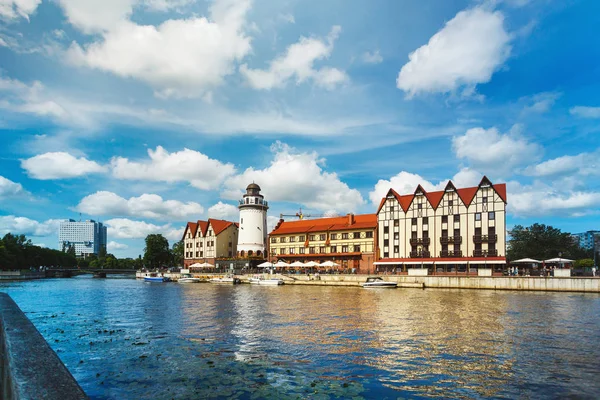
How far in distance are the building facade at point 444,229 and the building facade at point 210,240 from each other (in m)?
49.1

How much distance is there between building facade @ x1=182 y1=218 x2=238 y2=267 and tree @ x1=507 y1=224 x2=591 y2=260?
7565 cm

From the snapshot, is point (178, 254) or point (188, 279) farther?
point (178, 254)

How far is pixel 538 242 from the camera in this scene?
103 m

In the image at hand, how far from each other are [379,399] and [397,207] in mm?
71100

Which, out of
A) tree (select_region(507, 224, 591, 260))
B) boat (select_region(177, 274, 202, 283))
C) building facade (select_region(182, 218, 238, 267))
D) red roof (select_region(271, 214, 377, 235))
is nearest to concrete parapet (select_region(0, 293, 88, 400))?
red roof (select_region(271, 214, 377, 235))

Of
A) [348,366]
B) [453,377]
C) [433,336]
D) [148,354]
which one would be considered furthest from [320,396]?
[433,336]

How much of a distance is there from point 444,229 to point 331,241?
25.0 metres

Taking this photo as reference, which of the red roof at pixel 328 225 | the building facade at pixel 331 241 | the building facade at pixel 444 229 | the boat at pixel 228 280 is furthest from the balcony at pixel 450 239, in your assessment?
the boat at pixel 228 280

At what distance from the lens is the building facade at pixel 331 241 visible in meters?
86.4

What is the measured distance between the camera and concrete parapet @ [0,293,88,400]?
16.1 ft

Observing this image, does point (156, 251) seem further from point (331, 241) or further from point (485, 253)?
point (485, 253)

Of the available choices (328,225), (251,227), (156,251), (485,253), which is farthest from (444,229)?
(156,251)

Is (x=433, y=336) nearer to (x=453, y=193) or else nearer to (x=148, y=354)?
(x=148, y=354)

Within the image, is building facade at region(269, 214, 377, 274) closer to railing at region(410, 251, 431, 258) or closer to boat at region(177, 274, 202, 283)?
railing at region(410, 251, 431, 258)
